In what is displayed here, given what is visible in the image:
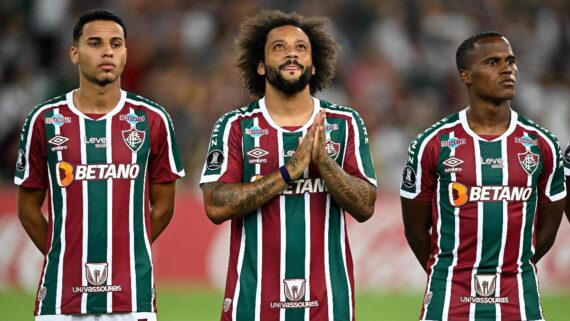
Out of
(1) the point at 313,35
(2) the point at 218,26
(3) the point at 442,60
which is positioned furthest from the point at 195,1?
(1) the point at 313,35

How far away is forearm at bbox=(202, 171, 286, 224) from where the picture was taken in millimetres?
6133

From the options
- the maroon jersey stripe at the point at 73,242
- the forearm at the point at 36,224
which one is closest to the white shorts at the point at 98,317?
the maroon jersey stripe at the point at 73,242

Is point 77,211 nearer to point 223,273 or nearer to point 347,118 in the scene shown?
point 347,118

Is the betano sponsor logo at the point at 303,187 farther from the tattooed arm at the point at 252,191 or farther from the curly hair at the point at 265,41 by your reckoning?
the curly hair at the point at 265,41

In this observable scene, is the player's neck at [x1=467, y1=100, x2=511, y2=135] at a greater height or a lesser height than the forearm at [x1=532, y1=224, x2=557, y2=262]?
greater

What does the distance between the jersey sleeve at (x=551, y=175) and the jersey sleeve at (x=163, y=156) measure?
1.97 meters

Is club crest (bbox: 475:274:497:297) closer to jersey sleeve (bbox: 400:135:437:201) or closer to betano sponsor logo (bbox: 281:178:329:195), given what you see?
jersey sleeve (bbox: 400:135:437:201)

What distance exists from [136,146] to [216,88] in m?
7.72

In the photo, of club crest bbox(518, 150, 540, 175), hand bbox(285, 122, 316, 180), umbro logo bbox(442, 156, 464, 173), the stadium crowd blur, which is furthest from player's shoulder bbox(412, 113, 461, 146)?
the stadium crowd blur

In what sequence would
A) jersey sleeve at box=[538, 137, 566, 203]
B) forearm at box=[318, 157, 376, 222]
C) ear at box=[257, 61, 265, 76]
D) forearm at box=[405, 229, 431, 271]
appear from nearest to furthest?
forearm at box=[318, 157, 376, 222]
jersey sleeve at box=[538, 137, 566, 203]
ear at box=[257, 61, 265, 76]
forearm at box=[405, 229, 431, 271]

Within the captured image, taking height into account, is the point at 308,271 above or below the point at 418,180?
below

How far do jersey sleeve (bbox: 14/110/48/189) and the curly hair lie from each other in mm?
1154

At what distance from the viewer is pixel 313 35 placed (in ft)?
21.7

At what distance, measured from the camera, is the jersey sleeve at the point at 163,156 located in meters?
6.53
